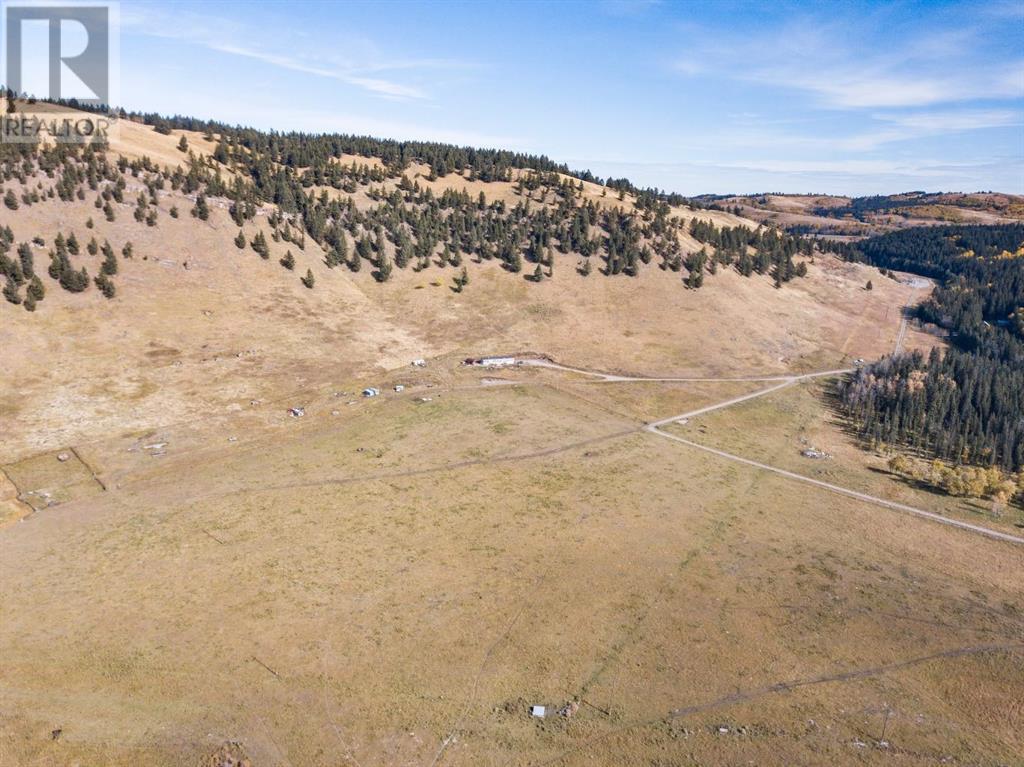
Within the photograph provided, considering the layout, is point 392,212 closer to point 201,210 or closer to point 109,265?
point 201,210

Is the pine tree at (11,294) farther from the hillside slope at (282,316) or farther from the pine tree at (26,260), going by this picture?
the pine tree at (26,260)

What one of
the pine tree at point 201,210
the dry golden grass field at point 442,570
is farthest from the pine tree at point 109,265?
the pine tree at point 201,210

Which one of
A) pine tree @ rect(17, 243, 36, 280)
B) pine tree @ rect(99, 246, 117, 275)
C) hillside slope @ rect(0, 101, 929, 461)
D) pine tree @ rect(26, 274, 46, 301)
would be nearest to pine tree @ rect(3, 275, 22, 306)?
hillside slope @ rect(0, 101, 929, 461)

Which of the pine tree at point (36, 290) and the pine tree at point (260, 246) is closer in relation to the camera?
the pine tree at point (36, 290)

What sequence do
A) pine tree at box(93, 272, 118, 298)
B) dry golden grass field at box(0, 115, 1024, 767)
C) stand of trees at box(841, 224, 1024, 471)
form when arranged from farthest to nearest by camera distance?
pine tree at box(93, 272, 118, 298)
stand of trees at box(841, 224, 1024, 471)
dry golden grass field at box(0, 115, 1024, 767)

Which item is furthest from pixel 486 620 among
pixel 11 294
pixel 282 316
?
pixel 11 294

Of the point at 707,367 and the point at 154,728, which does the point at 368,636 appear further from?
the point at 707,367

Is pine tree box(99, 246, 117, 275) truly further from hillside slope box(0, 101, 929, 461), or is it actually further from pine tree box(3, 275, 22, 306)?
pine tree box(3, 275, 22, 306)

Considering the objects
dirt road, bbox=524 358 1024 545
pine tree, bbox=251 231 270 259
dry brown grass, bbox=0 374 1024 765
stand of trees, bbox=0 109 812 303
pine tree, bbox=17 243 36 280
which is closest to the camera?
dry brown grass, bbox=0 374 1024 765

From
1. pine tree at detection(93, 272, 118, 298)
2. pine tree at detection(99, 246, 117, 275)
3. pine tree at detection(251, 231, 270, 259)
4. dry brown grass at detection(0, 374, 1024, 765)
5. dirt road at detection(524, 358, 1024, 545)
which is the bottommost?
dry brown grass at detection(0, 374, 1024, 765)
